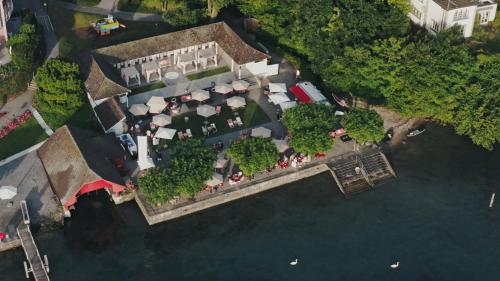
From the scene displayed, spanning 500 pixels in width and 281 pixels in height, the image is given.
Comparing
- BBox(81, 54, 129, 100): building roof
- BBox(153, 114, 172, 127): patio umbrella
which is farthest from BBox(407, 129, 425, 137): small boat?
BBox(81, 54, 129, 100): building roof

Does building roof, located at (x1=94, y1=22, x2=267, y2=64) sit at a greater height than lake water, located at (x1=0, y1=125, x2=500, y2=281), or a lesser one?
greater

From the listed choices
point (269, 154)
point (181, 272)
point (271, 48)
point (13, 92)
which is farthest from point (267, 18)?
point (181, 272)

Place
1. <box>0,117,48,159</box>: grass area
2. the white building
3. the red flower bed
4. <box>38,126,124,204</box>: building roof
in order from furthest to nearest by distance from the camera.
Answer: the white building
the red flower bed
<box>0,117,48,159</box>: grass area
<box>38,126,124,204</box>: building roof

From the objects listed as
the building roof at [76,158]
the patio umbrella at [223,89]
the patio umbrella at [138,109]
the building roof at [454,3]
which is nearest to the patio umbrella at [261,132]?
the patio umbrella at [223,89]

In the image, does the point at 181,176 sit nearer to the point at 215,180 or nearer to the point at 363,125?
the point at 215,180

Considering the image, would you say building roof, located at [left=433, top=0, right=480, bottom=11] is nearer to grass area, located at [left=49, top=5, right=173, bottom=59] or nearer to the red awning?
the red awning

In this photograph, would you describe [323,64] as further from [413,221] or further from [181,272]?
[181,272]

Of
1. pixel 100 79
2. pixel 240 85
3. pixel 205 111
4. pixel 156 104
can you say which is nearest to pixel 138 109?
pixel 156 104

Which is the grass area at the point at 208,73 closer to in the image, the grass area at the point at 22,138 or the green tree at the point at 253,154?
the green tree at the point at 253,154
